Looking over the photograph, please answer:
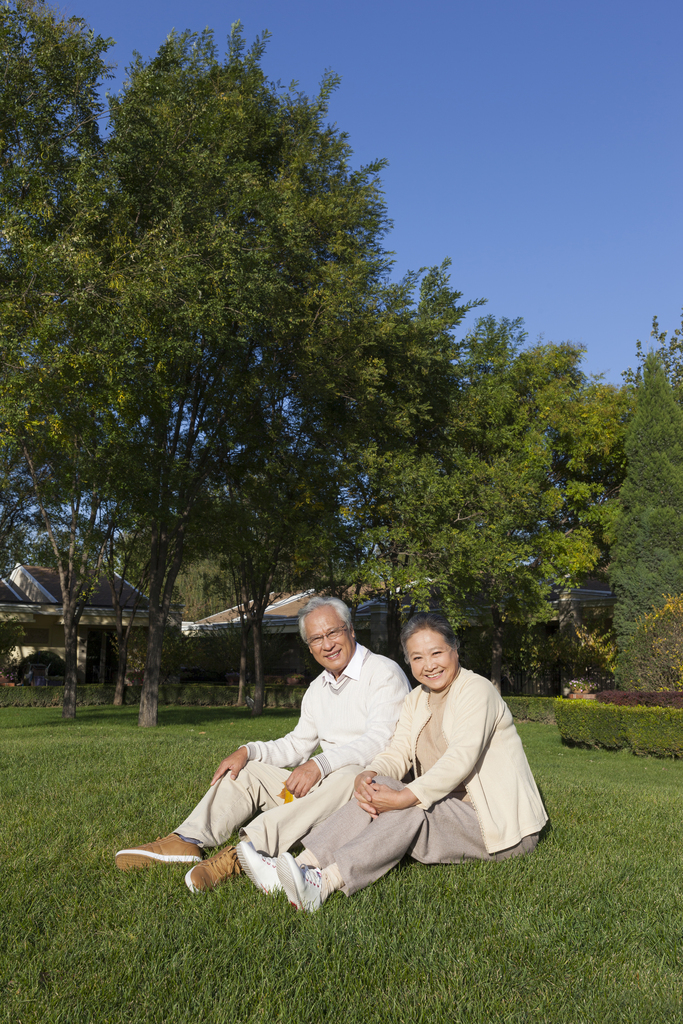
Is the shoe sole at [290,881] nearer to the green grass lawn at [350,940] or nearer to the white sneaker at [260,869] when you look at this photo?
the green grass lawn at [350,940]

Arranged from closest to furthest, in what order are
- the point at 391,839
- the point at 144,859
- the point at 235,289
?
the point at 391,839 → the point at 144,859 → the point at 235,289

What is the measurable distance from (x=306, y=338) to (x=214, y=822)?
13.1 meters

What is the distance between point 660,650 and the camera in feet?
52.1

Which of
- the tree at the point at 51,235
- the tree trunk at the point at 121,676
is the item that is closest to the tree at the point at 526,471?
the tree at the point at 51,235

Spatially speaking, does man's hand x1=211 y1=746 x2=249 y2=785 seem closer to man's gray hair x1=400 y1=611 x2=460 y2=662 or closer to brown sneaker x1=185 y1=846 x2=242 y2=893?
brown sneaker x1=185 y1=846 x2=242 y2=893

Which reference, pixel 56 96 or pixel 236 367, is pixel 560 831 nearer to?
pixel 236 367

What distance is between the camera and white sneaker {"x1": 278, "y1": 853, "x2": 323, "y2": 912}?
335 cm

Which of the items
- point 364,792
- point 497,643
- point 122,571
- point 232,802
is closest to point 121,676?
point 122,571

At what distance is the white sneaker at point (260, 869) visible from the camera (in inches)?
141

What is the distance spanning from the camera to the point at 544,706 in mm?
20984

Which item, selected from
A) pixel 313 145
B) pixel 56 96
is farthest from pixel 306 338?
pixel 56 96

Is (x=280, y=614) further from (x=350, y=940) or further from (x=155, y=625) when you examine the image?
(x=350, y=940)

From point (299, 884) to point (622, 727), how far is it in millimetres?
12710

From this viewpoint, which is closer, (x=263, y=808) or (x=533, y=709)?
(x=263, y=808)
